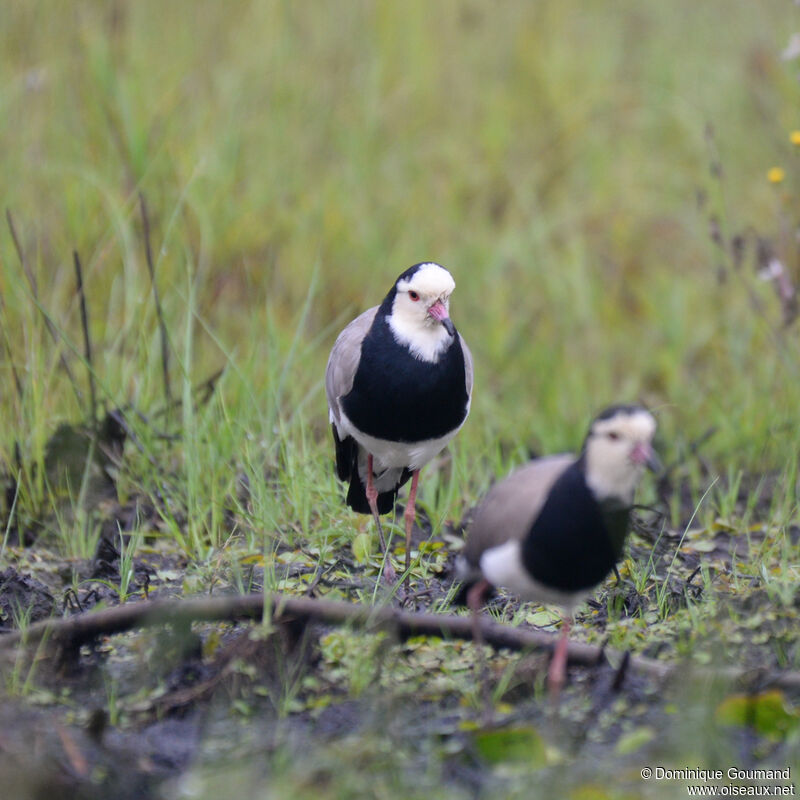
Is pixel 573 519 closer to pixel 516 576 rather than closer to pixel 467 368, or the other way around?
Answer: pixel 516 576

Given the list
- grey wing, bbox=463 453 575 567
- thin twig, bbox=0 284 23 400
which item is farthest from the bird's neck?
thin twig, bbox=0 284 23 400

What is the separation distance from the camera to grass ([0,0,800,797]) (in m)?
4.10

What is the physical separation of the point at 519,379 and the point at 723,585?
2.47 meters

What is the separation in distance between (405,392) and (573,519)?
1.07m

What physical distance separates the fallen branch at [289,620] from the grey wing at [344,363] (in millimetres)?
911

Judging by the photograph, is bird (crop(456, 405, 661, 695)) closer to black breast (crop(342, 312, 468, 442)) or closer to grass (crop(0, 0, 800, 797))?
grass (crop(0, 0, 800, 797))

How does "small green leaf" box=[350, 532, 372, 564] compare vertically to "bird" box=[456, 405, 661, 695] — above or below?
below

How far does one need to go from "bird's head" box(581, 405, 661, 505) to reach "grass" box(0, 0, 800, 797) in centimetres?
54

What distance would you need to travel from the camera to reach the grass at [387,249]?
161 inches

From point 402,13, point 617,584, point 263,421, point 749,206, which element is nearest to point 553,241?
point 749,206

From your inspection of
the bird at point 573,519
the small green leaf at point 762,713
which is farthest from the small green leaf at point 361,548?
the small green leaf at point 762,713

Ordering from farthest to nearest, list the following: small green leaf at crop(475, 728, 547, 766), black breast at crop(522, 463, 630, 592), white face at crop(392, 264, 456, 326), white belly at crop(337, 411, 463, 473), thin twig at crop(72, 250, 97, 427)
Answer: thin twig at crop(72, 250, 97, 427) < white belly at crop(337, 411, 463, 473) < white face at crop(392, 264, 456, 326) < black breast at crop(522, 463, 630, 592) < small green leaf at crop(475, 728, 547, 766)

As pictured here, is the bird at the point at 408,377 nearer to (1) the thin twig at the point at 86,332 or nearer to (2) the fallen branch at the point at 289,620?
(2) the fallen branch at the point at 289,620

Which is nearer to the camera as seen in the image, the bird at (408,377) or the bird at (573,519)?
the bird at (573,519)
